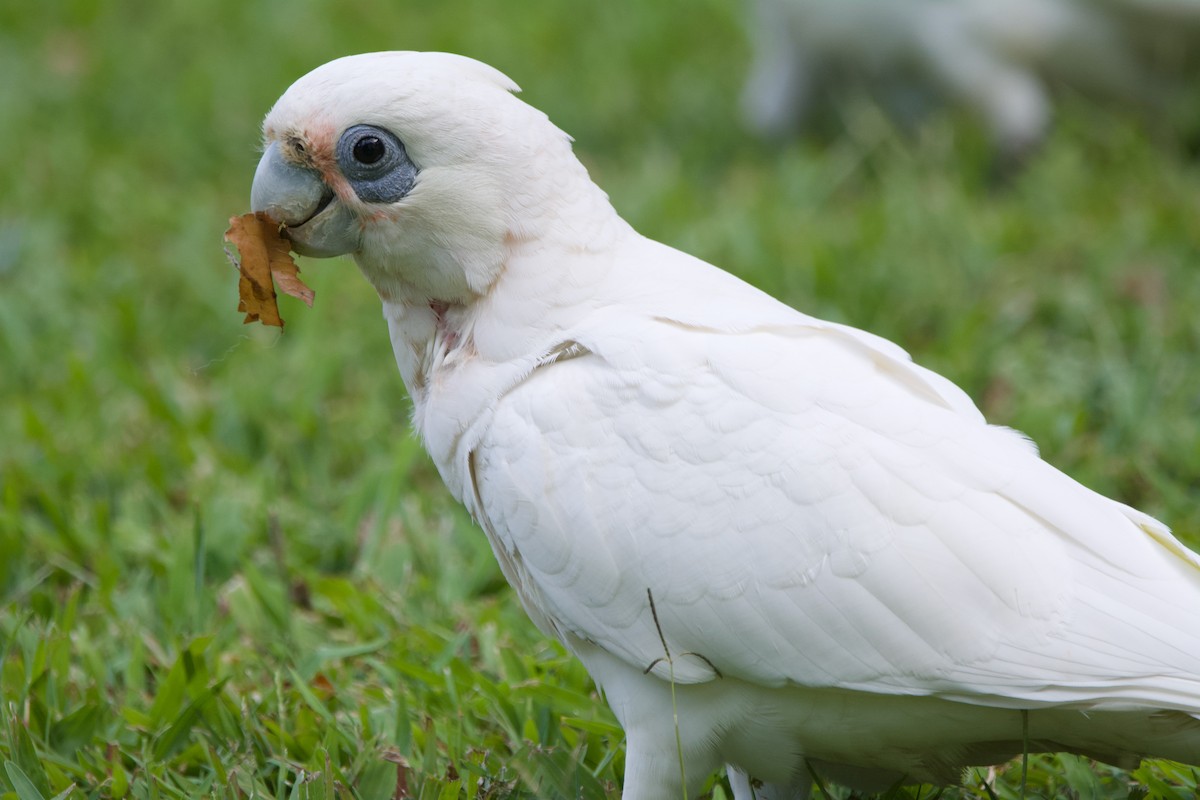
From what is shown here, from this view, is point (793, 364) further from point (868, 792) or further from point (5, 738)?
point (5, 738)

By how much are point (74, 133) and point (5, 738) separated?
391 centimetres

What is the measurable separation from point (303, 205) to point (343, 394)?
5.74ft

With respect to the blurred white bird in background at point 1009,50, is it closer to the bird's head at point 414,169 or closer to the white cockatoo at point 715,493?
the white cockatoo at point 715,493

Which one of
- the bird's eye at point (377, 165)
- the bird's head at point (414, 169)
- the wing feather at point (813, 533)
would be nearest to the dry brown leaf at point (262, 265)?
the bird's head at point (414, 169)

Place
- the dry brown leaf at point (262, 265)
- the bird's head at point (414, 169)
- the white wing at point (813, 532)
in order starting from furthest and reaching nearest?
the dry brown leaf at point (262, 265) < the bird's head at point (414, 169) < the white wing at point (813, 532)

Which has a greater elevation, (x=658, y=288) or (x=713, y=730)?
(x=658, y=288)

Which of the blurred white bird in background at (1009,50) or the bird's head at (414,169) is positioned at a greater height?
the bird's head at (414,169)

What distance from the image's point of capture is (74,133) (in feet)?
18.4

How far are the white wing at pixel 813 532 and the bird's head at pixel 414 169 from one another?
0.24 m

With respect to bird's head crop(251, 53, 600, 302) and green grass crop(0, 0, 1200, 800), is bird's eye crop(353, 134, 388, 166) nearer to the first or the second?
bird's head crop(251, 53, 600, 302)

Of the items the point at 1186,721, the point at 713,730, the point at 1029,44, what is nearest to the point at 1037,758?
the point at 1186,721

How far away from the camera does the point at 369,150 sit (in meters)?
2.02

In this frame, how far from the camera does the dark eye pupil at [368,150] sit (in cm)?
201

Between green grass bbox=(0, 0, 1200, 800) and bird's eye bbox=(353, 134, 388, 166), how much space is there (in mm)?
959
